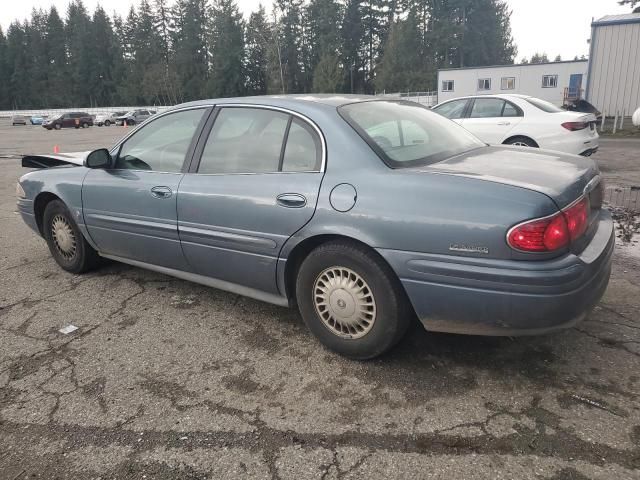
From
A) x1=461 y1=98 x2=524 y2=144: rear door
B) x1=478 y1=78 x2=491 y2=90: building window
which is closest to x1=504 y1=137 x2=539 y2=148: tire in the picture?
x1=461 y1=98 x2=524 y2=144: rear door

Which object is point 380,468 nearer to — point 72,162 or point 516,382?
point 516,382

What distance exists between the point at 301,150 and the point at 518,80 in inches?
1239

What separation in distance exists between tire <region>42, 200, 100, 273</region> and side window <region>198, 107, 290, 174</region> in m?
1.73

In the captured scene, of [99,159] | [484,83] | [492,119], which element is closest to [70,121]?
[484,83]

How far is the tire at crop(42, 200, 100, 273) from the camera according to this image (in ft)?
14.7

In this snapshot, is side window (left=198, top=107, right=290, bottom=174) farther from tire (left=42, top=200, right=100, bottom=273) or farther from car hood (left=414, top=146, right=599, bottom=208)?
tire (left=42, top=200, right=100, bottom=273)

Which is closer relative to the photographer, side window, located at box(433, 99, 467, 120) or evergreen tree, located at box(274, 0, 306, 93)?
side window, located at box(433, 99, 467, 120)

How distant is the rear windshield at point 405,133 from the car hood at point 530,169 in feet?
0.42

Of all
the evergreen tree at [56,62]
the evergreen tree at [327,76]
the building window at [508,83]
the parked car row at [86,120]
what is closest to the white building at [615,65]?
the building window at [508,83]

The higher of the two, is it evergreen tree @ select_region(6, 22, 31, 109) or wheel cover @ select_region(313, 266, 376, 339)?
evergreen tree @ select_region(6, 22, 31, 109)

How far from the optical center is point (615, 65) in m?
17.9

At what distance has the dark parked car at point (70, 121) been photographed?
3922 centimetres

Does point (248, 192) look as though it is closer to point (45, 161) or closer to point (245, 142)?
point (245, 142)

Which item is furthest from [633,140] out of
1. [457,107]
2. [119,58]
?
[119,58]
